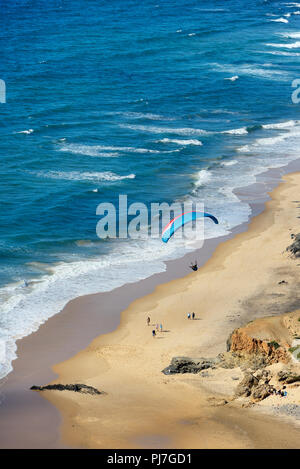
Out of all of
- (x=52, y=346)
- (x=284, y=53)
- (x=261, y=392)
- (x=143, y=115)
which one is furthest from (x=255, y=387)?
(x=284, y=53)

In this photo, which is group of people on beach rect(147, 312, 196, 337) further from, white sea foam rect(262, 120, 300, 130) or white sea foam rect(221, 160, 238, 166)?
white sea foam rect(262, 120, 300, 130)

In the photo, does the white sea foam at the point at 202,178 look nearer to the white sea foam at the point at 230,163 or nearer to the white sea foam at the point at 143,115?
the white sea foam at the point at 230,163

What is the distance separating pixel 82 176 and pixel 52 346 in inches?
1200

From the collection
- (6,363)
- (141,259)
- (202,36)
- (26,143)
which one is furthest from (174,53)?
(6,363)

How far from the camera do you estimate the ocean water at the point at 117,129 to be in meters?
53.7

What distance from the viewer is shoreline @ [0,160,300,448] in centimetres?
3278

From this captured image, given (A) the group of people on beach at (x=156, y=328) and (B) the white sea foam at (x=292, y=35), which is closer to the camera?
(A) the group of people on beach at (x=156, y=328)

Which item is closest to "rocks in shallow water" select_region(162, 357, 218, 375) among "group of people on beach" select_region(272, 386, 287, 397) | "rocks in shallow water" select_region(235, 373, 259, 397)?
"rocks in shallow water" select_region(235, 373, 259, 397)

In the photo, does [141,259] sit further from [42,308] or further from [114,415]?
[114,415]

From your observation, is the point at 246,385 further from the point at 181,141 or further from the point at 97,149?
the point at 181,141

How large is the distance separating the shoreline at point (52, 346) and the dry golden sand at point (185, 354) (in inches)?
28.0

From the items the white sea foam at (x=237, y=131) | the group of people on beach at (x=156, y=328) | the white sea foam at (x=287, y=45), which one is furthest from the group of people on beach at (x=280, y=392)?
the white sea foam at (x=287, y=45)

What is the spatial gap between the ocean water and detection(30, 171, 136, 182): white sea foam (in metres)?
0.20

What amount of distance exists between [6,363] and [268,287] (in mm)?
18025
